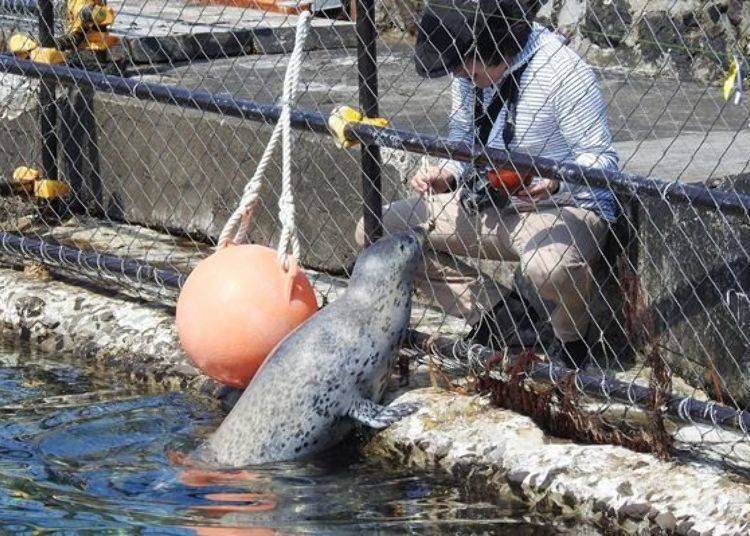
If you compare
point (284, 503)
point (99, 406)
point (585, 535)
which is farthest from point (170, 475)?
point (585, 535)

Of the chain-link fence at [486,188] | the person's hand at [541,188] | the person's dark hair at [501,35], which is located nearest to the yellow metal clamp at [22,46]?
the chain-link fence at [486,188]

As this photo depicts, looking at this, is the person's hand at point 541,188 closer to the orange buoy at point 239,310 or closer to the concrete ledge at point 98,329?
the orange buoy at point 239,310

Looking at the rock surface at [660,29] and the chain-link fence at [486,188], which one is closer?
the chain-link fence at [486,188]

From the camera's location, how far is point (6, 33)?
8.48 m

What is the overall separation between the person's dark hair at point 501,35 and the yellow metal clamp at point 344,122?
15.9 inches

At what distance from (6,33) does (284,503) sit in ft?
15.1

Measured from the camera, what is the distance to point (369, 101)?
18.4ft

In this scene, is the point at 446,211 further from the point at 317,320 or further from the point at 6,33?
the point at 6,33

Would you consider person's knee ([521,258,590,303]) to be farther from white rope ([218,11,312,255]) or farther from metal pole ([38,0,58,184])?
metal pole ([38,0,58,184])

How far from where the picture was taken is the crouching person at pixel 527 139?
5.45m

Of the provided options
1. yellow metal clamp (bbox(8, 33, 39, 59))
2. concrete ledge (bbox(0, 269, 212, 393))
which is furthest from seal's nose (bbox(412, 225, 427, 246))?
yellow metal clamp (bbox(8, 33, 39, 59))

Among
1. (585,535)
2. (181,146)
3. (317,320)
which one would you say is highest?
(181,146)

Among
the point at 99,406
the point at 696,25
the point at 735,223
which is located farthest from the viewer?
the point at 696,25

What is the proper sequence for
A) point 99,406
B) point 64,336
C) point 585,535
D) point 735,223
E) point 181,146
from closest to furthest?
point 585,535 → point 735,223 → point 99,406 → point 64,336 → point 181,146
